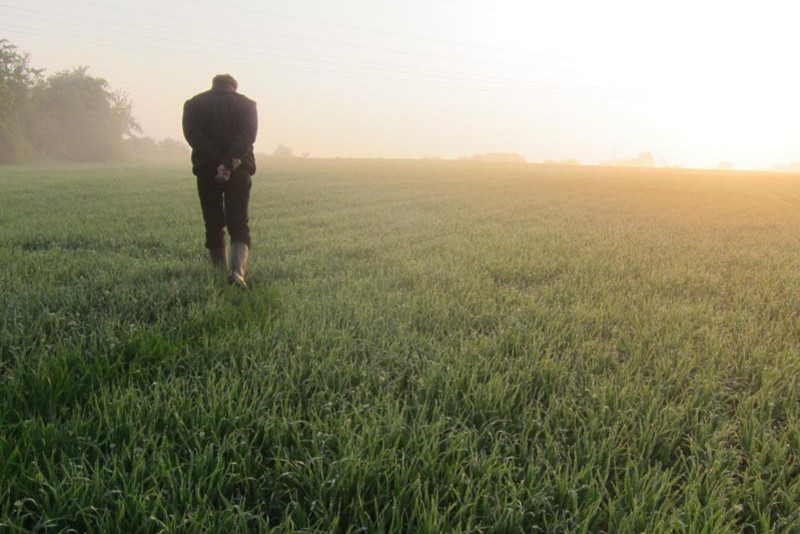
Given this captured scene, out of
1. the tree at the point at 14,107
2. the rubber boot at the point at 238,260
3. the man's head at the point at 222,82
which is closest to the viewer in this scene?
the rubber boot at the point at 238,260

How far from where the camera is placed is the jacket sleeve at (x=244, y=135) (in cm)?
482

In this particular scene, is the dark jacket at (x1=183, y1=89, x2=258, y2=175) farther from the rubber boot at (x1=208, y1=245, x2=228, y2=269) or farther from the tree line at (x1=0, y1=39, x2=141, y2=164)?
the tree line at (x1=0, y1=39, x2=141, y2=164)

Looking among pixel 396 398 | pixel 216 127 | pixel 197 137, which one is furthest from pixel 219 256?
pixel 396 398

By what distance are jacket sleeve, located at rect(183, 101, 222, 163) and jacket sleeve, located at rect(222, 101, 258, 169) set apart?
15 cm

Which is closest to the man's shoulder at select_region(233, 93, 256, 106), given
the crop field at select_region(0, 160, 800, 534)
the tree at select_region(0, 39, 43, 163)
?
the crop field at select_region(0, 160, 800, 534)

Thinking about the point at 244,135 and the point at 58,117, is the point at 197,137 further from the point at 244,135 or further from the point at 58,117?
the point at 58,117

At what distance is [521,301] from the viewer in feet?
13.7

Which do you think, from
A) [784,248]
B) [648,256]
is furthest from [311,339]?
[784,248]

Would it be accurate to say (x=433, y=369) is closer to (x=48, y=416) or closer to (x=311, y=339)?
(x=311, y=339)

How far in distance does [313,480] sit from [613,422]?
1.47 meters

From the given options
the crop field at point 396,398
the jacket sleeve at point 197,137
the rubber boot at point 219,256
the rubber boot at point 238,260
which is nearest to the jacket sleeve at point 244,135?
the jacket sleeve at point 197,137

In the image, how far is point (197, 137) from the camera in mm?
4844

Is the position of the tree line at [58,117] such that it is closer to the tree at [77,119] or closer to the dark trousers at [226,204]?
the tree at [77,119]

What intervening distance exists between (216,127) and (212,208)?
2.94ft
